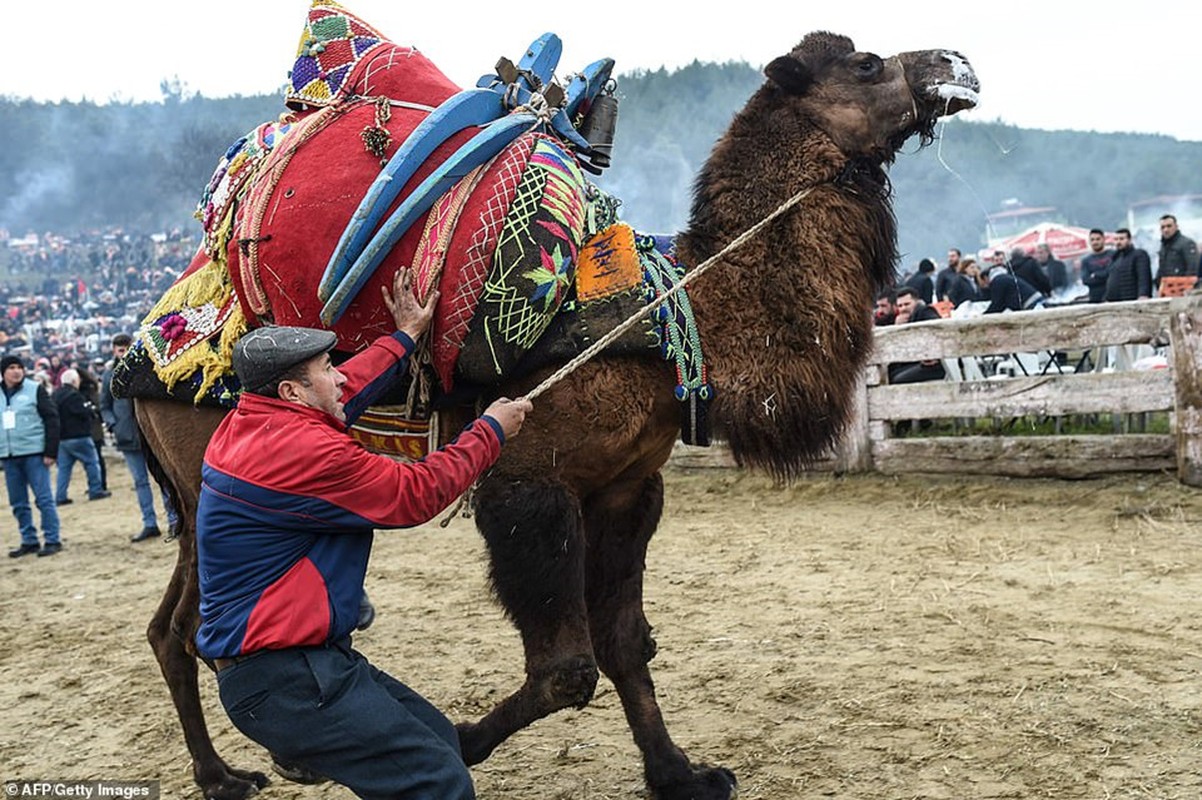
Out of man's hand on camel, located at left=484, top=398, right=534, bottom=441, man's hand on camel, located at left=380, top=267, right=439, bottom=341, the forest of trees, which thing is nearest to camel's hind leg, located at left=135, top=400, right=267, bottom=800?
man's hand on camel, located at left=380, top=267, right=439, bottom=341

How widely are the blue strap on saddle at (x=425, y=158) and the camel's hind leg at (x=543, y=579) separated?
84 centimetres

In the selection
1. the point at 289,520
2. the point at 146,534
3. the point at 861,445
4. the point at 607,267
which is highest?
the point at 607,267

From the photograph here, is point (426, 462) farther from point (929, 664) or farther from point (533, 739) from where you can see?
point (929, 664)

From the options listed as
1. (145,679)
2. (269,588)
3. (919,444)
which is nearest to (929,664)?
(269,588)

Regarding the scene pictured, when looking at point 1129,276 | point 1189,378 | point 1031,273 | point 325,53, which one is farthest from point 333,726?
point 1031,273

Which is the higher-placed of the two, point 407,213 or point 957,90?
point 957,90

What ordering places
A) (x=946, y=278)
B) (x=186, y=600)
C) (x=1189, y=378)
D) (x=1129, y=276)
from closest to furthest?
(x=186, y=600)
(x=1189, y=378)
(x=1129, y=276)
(x=946, y=278)

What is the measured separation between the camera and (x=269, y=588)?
10.1 ft

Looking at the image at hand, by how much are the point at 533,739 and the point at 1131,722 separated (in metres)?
2.42

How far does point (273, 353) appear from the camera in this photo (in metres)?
3.16

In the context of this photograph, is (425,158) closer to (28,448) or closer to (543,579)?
(543,579)

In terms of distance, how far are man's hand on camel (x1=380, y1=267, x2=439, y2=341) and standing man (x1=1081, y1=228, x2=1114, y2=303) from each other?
11.7m

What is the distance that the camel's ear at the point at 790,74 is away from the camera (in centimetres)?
422

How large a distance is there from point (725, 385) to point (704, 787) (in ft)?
4.82
